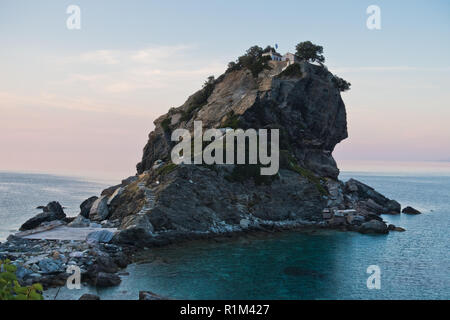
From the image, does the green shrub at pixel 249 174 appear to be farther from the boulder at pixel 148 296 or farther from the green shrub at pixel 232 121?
the boulder at pixel 148 296

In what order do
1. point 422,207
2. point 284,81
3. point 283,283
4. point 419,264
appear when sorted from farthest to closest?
1. point 422,207
2. point 284,81
3. point 419,264
4. point 283,283

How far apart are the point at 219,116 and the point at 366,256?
52810 millimetres

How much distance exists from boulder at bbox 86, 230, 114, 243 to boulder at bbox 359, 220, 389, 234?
4355 centimetres

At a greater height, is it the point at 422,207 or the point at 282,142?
the point at 282,142

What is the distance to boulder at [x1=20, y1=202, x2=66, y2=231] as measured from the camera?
61688mm

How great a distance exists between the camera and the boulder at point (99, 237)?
162ft

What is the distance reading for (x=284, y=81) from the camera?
3841 inches

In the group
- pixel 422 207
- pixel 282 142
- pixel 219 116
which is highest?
pixel 219 116

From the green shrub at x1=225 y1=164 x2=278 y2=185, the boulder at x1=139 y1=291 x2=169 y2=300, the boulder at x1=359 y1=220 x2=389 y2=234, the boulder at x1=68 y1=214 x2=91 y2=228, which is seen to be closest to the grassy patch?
the green shrub at x1=225 y1=164 x2=278 y2=185

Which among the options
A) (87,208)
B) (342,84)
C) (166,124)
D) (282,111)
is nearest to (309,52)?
(342,84)

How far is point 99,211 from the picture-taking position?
6469 centimetres

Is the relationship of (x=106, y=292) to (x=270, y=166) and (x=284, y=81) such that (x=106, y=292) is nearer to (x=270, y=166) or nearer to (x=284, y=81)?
(x=270, y=166)

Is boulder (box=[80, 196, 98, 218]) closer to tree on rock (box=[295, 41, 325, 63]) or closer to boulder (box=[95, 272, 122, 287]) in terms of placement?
boulder (box=[95, 272, 122, 287])
